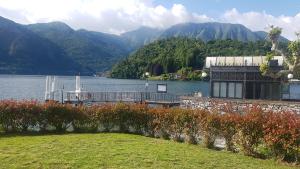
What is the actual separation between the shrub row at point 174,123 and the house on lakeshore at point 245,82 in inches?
779

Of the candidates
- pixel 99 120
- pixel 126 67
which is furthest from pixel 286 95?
pixel 126 67

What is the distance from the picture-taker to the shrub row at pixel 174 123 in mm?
12805

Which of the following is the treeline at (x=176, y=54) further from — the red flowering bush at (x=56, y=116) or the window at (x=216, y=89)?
the red flowering bush at (x=56, y=116)

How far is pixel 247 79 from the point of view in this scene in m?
36.1

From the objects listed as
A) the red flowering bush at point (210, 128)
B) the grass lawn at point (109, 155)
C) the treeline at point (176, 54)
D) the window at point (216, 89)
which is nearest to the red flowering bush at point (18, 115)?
the grass lawn at point (109, 155)

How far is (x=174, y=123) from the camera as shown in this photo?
16344 millimetres

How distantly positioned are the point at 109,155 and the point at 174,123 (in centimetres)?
509

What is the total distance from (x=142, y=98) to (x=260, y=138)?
1126 inches

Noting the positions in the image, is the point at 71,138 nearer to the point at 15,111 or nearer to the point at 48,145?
the point at 48,145

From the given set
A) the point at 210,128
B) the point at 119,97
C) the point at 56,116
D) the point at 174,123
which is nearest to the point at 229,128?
the point at 210,128

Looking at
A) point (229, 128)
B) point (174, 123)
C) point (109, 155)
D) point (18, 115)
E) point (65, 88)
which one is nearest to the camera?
point (109, 155)

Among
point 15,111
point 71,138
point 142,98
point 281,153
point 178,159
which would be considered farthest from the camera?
point 142,98

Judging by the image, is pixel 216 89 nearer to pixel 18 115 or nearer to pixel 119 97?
pixel 119 97

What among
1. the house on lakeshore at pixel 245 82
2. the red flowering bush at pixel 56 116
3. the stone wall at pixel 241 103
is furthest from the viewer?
the house on lakeshore at pixel 245 82
